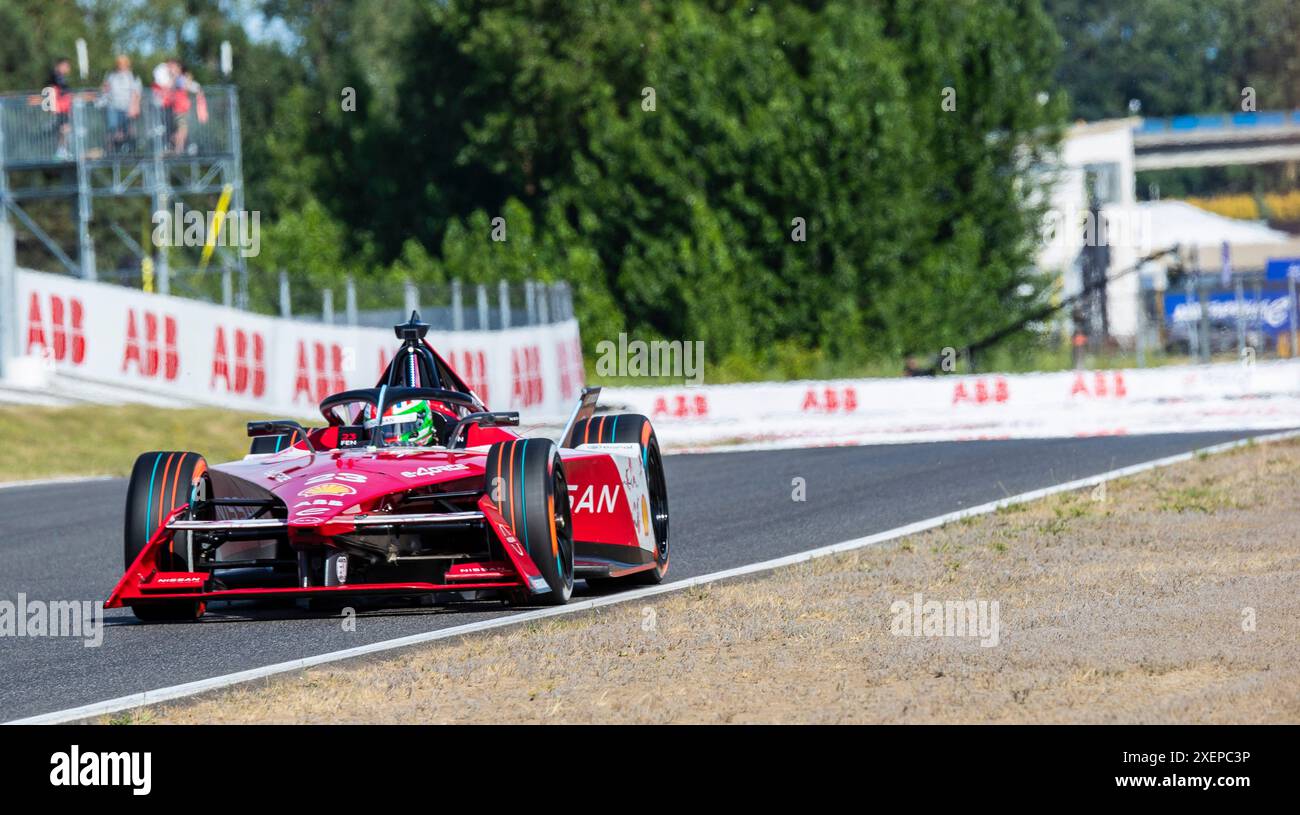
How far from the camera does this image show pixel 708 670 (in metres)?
6.94

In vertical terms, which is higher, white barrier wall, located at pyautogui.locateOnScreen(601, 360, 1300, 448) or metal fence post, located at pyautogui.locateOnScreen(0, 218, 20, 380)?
metal fence post, located at pyautogui.locateOnScreen(0, 218, 20, 380)

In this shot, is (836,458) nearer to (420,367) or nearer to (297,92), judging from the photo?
(420,367)

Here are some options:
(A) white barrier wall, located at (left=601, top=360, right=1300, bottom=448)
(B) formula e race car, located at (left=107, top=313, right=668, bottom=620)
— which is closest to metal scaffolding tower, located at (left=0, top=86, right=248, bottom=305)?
(A) white barrier wall, located at (left=601, top=360, right=1300, bottom=448)

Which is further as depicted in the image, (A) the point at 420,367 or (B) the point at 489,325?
(B) the point at 489,325

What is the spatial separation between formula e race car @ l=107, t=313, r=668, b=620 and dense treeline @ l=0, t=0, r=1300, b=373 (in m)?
25.8

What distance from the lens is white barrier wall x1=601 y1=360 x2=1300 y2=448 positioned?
75.6 feet

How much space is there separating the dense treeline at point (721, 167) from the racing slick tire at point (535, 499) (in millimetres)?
26655

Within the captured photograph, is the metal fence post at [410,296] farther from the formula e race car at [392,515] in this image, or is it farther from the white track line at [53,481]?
the formula e race car at [392,515]

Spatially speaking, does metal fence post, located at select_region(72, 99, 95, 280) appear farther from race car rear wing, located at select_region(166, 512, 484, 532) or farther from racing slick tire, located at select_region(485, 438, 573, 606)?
racing slick tire, located at select_region(485, 438, 573, 606)

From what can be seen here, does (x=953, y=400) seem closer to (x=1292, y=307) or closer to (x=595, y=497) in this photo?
(x=1292, y=307)

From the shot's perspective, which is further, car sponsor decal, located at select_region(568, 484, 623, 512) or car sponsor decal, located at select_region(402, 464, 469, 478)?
car sponsor decal, located at select_region(568, 484, 623, 512)

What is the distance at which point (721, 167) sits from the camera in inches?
1539

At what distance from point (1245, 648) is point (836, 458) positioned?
1064 cm
